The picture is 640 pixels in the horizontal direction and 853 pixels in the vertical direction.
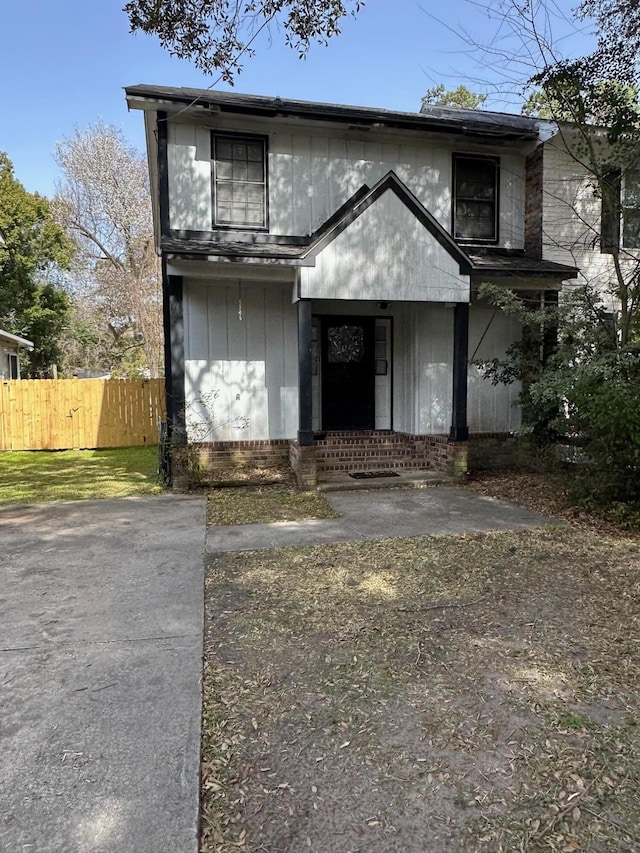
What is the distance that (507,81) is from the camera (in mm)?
7605

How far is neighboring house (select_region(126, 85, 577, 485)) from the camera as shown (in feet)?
26.2

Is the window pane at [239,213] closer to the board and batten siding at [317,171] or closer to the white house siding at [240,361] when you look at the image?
the board and batten siding at [317,171]

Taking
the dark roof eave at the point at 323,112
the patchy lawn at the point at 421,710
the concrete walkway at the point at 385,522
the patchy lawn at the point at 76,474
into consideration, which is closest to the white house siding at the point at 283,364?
the patchy lawn at the point at 76,474

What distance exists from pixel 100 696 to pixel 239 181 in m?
8.02

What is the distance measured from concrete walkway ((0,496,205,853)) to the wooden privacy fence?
31.0ft

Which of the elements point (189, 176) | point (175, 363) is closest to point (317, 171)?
point (189, 176)

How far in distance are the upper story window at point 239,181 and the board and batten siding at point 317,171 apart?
0.12m

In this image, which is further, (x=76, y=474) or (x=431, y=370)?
(x=76, y=474)

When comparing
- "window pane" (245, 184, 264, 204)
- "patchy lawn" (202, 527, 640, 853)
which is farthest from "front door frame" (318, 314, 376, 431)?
"patchy lawn" (202, 527, 640, 853)

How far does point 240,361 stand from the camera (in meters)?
8.88

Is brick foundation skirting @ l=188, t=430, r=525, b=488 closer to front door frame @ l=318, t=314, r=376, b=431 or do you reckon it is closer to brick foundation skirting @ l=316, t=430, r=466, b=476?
brick foundation skirting @ l=316, t=430, r=466, b=476

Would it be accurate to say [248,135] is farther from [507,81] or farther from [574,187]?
[574,187]

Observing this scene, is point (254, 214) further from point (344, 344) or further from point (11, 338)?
point (11, 338)

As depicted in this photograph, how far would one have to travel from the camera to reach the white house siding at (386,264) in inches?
309
